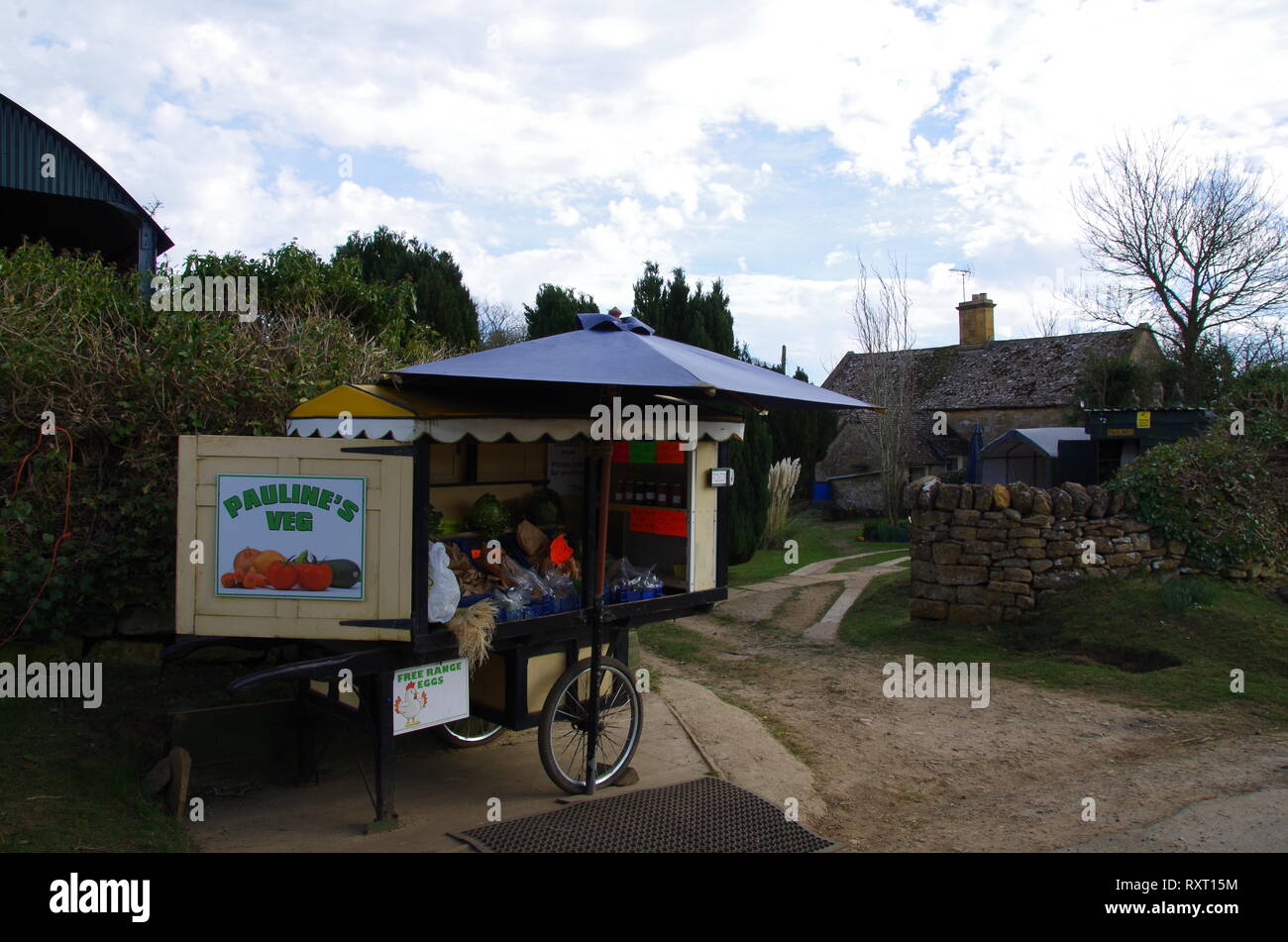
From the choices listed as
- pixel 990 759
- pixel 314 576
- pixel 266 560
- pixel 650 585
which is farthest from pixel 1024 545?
pixel 266 560

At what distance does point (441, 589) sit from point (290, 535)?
0.79 m

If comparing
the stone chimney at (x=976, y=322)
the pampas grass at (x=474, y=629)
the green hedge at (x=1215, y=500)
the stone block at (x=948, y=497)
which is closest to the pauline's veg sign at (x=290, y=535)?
the pampas grass at (x=474, y=629)

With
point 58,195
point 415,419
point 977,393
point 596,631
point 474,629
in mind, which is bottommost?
point 596,631

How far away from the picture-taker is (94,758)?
5383 mm

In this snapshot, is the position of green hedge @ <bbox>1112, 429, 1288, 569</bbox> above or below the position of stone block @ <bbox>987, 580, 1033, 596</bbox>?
above

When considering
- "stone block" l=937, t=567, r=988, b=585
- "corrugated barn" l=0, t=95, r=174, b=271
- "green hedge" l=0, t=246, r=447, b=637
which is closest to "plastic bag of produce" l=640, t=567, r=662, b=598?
"green hedge" l=0, t=246, r=447, b=637

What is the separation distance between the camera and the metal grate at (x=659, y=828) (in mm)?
4754

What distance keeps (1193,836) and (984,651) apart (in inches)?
199

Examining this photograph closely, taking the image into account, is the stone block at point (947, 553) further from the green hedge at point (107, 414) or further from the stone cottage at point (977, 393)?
the stone cottage at point (977, 393)

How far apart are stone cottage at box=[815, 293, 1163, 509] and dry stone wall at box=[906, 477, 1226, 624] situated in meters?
15.4

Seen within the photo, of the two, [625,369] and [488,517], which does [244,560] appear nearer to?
[488,517]

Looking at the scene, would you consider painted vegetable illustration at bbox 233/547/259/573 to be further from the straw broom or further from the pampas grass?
the straw broom

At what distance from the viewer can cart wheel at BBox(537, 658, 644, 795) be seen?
538 centimetres

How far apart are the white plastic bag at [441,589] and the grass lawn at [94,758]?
1685mm
